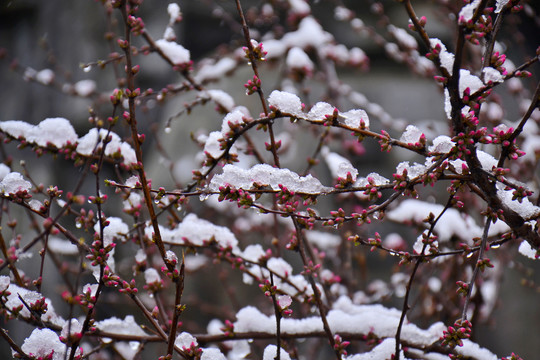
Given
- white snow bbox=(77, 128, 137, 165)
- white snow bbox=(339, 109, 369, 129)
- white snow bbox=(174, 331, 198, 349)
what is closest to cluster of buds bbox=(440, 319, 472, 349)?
white snow bbox=(339, 109, 369, 129)

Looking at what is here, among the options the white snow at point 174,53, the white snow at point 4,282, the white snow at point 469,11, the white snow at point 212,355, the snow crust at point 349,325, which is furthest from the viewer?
the white snow at point 174,53

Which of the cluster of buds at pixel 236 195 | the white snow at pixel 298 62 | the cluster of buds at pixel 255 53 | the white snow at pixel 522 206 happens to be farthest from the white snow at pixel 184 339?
the white snow at pixel 298 62

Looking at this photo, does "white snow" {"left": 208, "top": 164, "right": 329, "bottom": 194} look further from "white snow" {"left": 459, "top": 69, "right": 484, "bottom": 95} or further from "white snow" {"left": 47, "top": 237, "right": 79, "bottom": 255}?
"white snow" {"left": 47, "top": 237, "right": 79, "bottom": 255}

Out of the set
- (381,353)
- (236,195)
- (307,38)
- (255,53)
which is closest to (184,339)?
(236,195)

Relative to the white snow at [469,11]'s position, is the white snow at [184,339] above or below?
below

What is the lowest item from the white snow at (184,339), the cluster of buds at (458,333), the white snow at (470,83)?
the white snow at (184,339)

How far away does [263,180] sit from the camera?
1034 millimetres

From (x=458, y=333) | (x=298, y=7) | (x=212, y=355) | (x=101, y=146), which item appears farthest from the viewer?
(x=298, y=7)

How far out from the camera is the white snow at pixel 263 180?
102 centimetres

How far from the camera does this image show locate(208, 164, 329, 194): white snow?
102 cm

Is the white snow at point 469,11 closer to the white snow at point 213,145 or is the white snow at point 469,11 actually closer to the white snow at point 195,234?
the white snow at point 213,145

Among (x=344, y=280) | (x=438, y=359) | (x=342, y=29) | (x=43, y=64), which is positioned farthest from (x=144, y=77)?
(x=438, y=359)

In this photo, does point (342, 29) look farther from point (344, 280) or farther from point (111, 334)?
point (111, 334)

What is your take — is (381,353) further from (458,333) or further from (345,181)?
(345,181)
